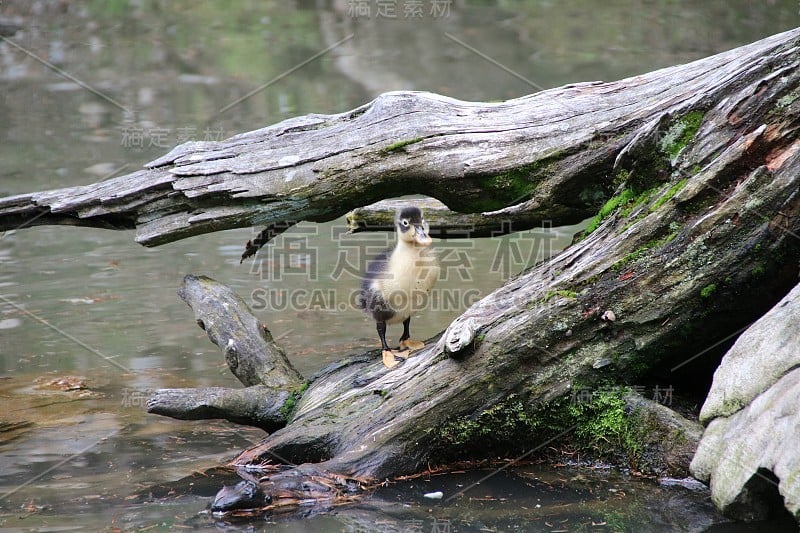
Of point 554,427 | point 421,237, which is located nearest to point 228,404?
point 421,237

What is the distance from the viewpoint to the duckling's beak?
5864 mm

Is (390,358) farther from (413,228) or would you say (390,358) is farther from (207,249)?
(207,249)

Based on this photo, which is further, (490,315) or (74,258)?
(74,258)

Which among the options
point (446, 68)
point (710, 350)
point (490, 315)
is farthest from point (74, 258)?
point (446, 68)

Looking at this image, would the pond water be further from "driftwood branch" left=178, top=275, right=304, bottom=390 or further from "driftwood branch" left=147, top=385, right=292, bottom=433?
"driftwood branch" left=178, top=275, right=304, bottom=390

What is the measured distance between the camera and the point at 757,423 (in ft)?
13.0

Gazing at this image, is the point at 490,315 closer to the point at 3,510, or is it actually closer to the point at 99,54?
the point at 3,510

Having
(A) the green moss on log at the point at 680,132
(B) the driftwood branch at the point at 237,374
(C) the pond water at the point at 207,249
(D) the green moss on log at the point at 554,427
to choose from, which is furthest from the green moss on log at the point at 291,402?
(A) the green moss on log at the point at 680,132

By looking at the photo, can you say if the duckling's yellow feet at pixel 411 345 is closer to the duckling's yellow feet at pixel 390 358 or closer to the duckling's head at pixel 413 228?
the duckling's yellow feet at pixel 390 358

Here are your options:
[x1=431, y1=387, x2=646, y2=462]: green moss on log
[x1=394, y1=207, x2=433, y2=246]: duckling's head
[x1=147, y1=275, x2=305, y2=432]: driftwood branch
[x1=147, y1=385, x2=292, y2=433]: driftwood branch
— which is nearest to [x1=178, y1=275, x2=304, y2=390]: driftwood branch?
[x1=147, y1=275, x2=305, y2=432]: driftwood branch

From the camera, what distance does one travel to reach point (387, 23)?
18.7 meters

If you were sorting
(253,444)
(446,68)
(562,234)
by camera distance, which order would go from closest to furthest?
1. (253,444)
2. (562,234)
3. (446,68)

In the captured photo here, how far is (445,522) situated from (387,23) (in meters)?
15.8

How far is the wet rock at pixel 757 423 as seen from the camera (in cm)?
378
